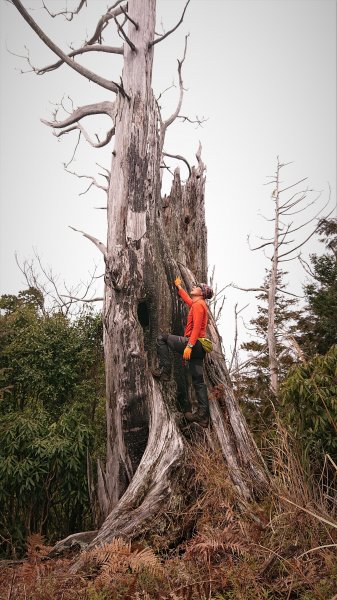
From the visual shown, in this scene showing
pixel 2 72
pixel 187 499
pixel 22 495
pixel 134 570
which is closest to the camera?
pixel 134 570

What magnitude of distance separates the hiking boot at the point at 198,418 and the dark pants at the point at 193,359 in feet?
0.18

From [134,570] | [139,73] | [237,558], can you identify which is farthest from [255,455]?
[139,73]

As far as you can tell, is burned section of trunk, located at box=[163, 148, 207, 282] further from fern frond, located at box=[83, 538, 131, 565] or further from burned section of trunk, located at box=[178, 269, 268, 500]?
fern frond, located at box=[83, 538, 131, 565]

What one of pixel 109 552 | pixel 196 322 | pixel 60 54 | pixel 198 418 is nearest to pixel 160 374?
pixel 198 418

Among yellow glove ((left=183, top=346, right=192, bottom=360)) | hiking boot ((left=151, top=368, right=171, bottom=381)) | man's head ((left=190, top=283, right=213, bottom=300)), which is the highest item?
man's head ((left=190, top=283, right=213, bottom=300))

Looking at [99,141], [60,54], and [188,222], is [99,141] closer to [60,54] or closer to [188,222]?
[60,54]

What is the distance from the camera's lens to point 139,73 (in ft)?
→ 25.1

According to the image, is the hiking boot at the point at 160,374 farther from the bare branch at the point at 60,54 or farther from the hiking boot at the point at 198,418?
the bare branch at the point at 60,54

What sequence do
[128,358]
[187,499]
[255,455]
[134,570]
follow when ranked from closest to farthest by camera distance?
[134,570] → [187,499] → [255,455] → [128,358]

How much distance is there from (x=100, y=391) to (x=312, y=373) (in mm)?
4091

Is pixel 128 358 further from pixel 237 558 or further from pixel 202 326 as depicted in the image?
pixel 237 558

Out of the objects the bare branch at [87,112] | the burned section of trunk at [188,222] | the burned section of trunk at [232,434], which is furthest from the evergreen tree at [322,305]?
the bare branch at [87,112]

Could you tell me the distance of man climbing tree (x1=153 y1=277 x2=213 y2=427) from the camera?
20.2 ft

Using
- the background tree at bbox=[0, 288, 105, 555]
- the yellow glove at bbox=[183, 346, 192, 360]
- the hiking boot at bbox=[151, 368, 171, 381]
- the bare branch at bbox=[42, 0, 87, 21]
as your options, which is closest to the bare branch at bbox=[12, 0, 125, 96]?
the bare branch at bbox=[42, 0, 87, 21]
